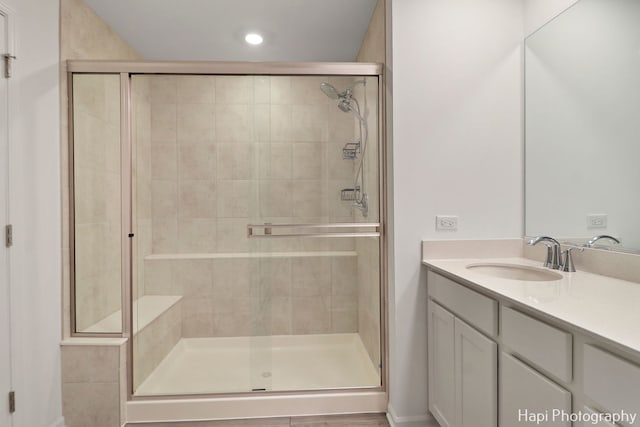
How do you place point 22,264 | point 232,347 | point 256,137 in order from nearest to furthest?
1. point 22,264
2. point 256,137
3. point 232,347

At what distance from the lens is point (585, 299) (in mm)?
1109

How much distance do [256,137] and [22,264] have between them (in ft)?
4.54

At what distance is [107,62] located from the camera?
199 cm

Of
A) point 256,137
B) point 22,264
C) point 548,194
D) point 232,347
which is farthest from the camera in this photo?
point 232,347

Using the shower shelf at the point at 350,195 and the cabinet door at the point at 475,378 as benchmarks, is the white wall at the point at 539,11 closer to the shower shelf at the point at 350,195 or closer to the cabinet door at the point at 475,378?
the shower shelf at the point at 350,195

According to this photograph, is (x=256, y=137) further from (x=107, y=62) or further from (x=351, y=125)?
(x=107, y=62)

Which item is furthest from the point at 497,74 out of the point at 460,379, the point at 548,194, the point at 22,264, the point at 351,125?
the point at 22,264

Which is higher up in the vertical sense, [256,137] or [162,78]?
[162,78]

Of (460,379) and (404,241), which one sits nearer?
(460,379)

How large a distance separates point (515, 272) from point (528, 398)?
762 mm

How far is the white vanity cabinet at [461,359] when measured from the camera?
129 cm

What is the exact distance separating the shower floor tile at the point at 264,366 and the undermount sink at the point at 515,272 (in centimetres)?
94

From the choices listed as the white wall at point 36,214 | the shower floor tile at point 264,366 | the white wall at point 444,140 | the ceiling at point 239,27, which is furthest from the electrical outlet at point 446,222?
the white wall at point 36,214

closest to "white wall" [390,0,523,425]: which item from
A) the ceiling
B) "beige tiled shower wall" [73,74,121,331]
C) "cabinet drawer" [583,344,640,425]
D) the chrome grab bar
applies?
the chrome grab bar
